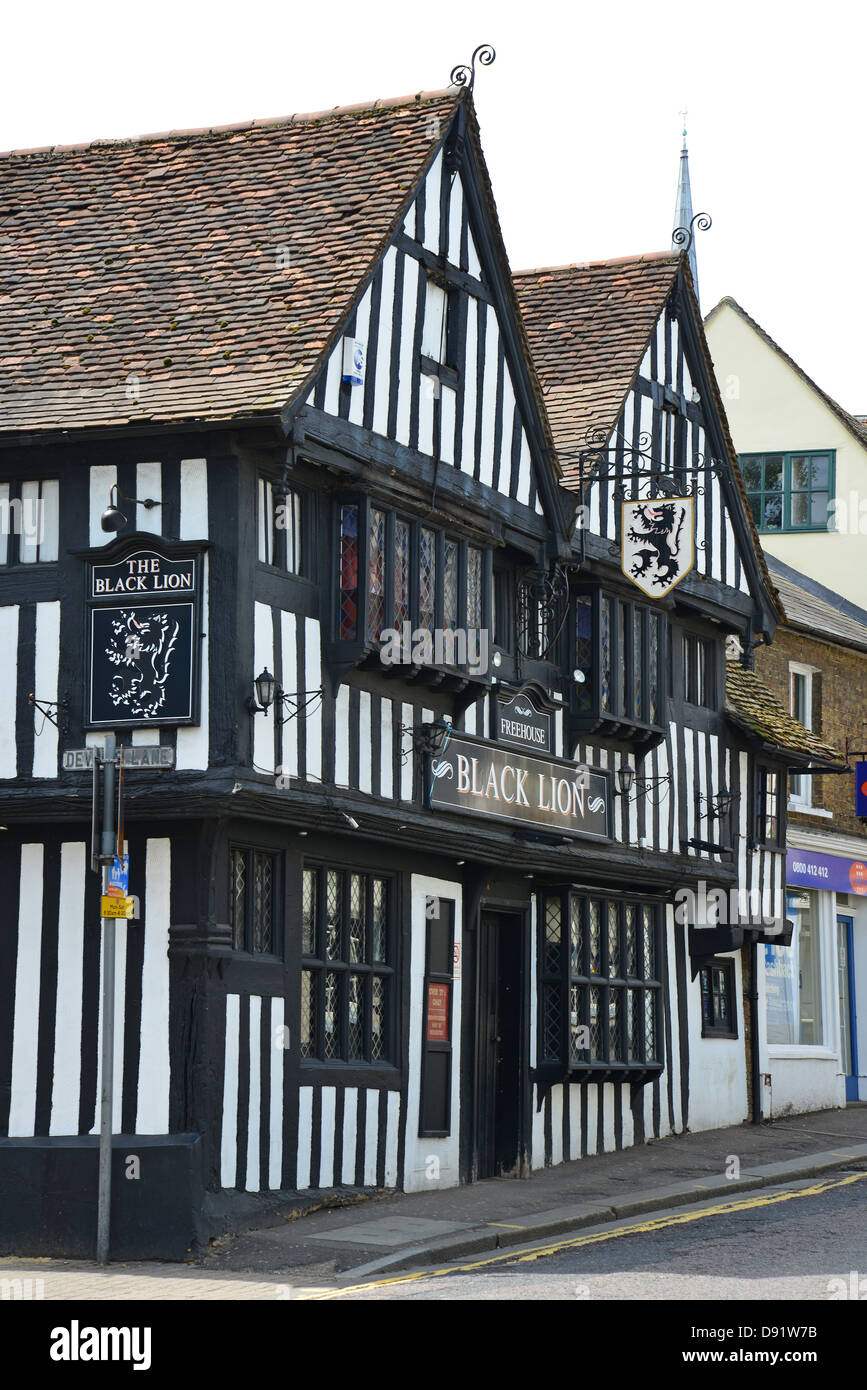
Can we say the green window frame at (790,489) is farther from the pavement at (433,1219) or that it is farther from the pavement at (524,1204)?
the pavement at (433,1219)

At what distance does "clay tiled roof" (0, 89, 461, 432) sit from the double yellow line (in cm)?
588

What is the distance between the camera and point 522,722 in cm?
1833

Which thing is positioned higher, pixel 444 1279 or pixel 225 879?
pixel 225 879

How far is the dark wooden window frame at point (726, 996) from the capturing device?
23.0 m

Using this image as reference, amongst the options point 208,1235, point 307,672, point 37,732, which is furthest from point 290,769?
point 208,1235

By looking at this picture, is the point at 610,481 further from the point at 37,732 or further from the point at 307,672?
the point at 37,732

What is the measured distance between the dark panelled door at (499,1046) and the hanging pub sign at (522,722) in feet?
5.46

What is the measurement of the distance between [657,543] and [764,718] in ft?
16.7

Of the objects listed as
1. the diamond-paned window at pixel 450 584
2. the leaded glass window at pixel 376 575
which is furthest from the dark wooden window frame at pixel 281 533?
the diamond-paned window at pixel 450 584

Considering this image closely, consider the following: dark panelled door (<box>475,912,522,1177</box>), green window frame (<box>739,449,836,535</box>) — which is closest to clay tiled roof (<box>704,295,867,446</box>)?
green window frame (<box>739,449,836,535</box>)

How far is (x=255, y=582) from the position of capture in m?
14.8

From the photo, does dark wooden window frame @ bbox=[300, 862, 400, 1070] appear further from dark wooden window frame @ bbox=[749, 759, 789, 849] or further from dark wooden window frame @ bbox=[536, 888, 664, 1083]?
dark wooden window frame @ bbox=[749, 759, 789, 849]
